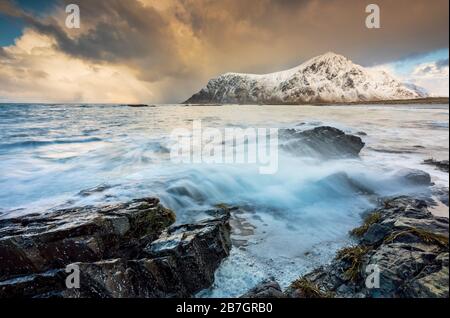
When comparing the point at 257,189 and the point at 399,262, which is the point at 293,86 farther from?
the point at 399,262

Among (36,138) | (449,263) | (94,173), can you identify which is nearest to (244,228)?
(449,263)

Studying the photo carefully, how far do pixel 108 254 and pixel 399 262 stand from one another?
273 cm

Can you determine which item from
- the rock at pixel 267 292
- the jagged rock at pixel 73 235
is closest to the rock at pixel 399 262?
the rock at pixel 267 292

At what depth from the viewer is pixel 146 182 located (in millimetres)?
5957

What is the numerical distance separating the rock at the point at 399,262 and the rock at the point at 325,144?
3965 mm

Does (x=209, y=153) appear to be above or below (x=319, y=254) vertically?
above

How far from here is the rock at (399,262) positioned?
207 cm

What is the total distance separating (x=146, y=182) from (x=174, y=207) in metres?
1.19

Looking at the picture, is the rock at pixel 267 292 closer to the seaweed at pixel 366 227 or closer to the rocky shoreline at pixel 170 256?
the rocky shoreline at pixel 170 256

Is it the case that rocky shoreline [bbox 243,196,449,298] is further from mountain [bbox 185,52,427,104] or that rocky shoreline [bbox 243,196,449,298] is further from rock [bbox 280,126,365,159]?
mountain [bbox 185,52,427,104]

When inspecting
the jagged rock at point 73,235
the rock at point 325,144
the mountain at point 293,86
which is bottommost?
the jagged rock at point 73,235

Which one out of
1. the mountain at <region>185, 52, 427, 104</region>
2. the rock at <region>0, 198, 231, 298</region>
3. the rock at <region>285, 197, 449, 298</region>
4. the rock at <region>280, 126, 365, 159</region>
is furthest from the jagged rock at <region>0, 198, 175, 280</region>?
the mountain at <region>185, 52, 427, 104</region>

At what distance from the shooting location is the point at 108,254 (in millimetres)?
3031
